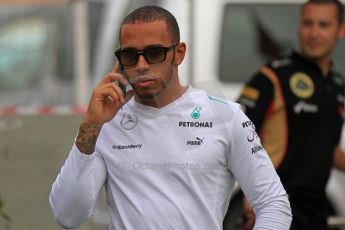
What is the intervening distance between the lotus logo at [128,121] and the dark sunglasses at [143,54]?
0.60ft

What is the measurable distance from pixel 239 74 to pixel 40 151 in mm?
2068

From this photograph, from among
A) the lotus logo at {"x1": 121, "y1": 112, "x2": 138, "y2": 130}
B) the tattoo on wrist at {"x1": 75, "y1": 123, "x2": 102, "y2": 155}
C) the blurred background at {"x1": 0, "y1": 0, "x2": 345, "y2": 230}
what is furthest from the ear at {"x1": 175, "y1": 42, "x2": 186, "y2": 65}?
the blurred background at {"x1": 0, "y1": 0, "x2": 345, "y2": 230}

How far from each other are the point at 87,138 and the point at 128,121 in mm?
246

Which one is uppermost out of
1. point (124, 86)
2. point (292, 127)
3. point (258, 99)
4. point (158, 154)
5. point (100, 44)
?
point (124, 86)

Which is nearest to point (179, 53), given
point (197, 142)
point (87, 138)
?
point (197, 142)

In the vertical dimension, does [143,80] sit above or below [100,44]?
above

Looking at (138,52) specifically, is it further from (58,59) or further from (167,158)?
(58,59)

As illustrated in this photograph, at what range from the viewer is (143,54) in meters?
3.05

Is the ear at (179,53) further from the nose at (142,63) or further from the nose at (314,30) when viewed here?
the nose at (314,30)

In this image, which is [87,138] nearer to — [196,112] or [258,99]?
[196,112]

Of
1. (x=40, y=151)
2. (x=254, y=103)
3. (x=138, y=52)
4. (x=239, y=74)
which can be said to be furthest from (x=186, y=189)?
(x=239, y=74)

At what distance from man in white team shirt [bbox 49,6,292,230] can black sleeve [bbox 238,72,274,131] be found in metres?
1.43

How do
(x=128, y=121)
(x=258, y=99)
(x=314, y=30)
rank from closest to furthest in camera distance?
(x=128, y=121) → (x=258, y=99) → (x=314, y=30)

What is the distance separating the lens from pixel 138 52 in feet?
10.0
